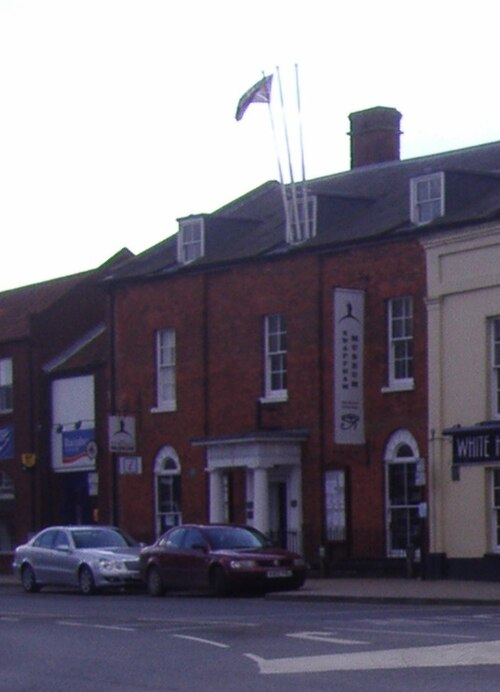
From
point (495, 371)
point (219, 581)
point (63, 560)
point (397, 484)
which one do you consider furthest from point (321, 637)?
point (397, 484)

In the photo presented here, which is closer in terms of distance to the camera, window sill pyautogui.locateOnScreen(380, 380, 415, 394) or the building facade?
the building facade

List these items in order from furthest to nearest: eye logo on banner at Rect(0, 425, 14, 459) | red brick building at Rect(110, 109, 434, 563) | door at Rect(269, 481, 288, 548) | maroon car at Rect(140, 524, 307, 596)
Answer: eye logo on banner at Rect(0, 425, 14, 459) → door at Rect(269, 481, 288, 548) → red brick building at Rect(110, 109, 434, 563) → maroon car at Rect(140, 524, 307, 596)

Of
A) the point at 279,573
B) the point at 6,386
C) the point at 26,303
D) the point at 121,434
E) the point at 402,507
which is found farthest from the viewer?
the point at 26,303

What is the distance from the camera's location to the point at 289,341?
42906 millimetres

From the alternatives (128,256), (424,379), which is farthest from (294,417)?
(128,256)

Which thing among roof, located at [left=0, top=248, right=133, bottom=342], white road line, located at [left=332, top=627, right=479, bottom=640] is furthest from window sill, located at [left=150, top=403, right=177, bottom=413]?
white road line, located at [left=332, top=627, right=479, bottom=640]

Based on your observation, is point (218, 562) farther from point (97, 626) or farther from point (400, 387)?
point (400, 387)

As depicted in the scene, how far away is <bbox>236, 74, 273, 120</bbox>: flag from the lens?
44.7 metres

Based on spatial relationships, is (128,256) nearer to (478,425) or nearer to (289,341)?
(289,341)

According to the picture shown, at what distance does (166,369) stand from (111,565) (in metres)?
11.7

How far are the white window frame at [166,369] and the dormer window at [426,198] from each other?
9176 mm

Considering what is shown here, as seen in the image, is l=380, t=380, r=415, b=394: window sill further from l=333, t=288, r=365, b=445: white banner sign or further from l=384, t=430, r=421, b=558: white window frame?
l=384, t=430, r=421, b=558: white window frame

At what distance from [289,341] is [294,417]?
185 centimetres

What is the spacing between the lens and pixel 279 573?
108ft
